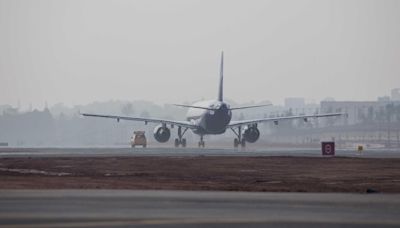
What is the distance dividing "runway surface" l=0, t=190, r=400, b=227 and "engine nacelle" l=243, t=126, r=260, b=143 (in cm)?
7886

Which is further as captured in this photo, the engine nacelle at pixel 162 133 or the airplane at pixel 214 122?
the engine nacelle at pixel 162 133

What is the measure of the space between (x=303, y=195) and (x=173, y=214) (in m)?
8.71

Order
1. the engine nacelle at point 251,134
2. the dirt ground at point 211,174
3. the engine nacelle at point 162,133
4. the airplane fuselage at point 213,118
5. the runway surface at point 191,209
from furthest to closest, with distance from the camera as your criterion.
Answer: the engine nacelle at point 162,133 → the engine nacelle at point 251,134 → the airplane fuselage at point 213,118 → the dirt ground at point 211,174 → the runway surface at point 191,209

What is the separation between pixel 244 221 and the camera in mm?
23453

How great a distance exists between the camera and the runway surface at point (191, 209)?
23.2 m

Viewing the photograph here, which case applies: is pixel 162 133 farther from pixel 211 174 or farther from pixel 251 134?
pixel 211 174

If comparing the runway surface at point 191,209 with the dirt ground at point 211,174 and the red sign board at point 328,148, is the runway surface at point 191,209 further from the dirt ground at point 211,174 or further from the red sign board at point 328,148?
the red sign board at point 328,148

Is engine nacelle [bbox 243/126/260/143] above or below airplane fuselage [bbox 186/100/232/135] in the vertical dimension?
below

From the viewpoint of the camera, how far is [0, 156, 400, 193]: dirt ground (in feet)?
121

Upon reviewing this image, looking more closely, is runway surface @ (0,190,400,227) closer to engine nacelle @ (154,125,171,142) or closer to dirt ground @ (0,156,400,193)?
dirt ground @ (0,156,400,193)

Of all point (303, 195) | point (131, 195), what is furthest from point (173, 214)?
point (303, 195)

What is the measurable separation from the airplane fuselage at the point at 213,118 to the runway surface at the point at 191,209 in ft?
244

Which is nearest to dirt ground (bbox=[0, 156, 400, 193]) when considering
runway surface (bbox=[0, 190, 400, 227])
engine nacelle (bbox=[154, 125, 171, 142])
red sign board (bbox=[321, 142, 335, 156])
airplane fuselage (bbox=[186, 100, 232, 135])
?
runway surface (bbox=[0, 190, 400, 227])

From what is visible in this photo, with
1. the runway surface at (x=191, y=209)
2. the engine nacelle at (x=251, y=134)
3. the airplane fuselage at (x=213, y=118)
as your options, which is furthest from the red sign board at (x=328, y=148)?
the engine nacelle at (x=251, y=134)
